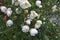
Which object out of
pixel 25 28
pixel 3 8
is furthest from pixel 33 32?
pixel 3 8

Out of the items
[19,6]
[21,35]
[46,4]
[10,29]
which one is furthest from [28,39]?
[46,4]

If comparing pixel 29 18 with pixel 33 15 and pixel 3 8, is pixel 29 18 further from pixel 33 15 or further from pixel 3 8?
pixel 3 8

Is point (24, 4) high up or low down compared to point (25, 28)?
up

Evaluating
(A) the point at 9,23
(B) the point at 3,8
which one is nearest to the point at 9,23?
(A) the point at 9,23

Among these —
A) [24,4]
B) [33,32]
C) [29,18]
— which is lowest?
[33,32]

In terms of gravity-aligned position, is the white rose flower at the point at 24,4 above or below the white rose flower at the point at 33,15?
above

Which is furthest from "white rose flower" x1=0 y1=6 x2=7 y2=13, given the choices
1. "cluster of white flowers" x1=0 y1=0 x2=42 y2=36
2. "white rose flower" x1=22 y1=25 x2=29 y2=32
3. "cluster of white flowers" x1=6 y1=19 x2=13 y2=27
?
"white rose flower" x1=22 y1=25 x2=29 y2=32

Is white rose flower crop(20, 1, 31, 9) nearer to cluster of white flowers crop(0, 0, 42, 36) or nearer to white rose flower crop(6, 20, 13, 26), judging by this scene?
cluster of white flowers crop(0, 0, 42, 36)

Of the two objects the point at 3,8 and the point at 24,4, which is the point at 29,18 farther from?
the point at 3,8

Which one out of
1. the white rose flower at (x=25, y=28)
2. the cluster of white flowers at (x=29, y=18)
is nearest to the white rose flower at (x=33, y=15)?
the cluster of white flowers at (x=29, y=18)

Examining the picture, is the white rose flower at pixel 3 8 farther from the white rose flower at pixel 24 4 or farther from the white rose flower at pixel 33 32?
the white rose flower at pixel 33 32

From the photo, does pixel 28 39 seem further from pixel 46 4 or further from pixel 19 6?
pixel 46 4
